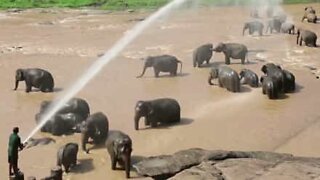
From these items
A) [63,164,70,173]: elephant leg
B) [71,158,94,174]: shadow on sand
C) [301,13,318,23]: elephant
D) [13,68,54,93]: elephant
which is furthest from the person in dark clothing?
[301,13,318,23]: elephant

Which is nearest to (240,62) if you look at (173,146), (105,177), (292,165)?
(173,146)

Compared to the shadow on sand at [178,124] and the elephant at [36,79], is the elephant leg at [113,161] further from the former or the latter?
the elephant at [36,79]

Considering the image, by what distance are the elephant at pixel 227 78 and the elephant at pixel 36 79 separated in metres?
6.82

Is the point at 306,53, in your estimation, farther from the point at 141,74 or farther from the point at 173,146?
the point at 173,146

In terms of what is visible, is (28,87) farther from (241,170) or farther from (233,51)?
(241,170)

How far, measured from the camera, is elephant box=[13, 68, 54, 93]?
24484mm

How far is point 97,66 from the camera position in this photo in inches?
1219

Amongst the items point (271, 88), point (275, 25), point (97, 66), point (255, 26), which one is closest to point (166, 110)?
point (271, 88)

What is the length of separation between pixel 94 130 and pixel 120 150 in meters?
2.42

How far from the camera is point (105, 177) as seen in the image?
15.1 metres

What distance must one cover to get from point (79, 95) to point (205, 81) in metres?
5.75

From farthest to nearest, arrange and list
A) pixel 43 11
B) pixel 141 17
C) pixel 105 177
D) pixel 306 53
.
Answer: pixel 43 11 → pixel 141 17 → pixel 306 53 → pixel 105 177

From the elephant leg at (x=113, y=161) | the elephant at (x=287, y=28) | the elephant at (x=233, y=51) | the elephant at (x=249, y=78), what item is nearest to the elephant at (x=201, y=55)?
the elephant at (x=233, y=51)

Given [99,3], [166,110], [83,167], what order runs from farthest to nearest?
[99,3], [166,110], [83,167]
